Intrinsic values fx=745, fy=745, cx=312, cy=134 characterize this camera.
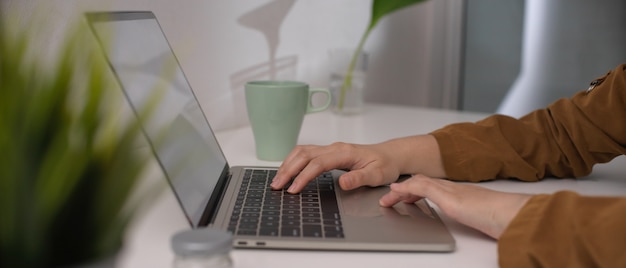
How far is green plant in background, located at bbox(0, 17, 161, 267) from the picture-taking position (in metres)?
0.36

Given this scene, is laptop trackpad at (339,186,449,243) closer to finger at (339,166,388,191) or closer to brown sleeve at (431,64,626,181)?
finger at (339,166,388,191)

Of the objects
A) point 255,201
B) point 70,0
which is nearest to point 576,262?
point 255,201

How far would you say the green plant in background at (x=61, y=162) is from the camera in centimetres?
36

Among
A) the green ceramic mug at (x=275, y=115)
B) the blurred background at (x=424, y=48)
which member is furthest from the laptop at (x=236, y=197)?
the blurred background at (x=424, y=48)

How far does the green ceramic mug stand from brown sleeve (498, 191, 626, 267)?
1.59ft

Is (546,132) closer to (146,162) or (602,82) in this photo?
(602,82)

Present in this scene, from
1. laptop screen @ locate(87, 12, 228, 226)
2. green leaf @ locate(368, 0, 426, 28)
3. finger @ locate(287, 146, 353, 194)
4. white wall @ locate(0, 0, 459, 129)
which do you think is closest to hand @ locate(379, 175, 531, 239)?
finger @ locate(287, 146, 353, 194)

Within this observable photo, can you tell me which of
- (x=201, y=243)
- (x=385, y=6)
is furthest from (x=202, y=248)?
(x=385, y=6)

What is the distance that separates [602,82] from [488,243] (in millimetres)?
466

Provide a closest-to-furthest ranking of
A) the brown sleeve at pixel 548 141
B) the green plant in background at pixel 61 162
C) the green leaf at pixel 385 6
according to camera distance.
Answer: the green plant in background at pixel 61 162
the brown sleeve at pixel 548 141
the green leaf at pixel 385 6

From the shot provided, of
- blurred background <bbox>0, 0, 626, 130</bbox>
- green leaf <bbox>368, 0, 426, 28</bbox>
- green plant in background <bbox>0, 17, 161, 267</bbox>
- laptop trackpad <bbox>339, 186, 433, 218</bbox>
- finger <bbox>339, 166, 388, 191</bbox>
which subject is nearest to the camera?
green plant in background <bbox>0, 17, 161, 267</bbox>

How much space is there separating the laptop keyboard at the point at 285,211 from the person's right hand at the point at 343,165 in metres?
0.02

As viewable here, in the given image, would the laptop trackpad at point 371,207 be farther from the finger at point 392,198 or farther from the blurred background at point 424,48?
the blurred background at point 424,48

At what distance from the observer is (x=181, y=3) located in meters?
1.26
